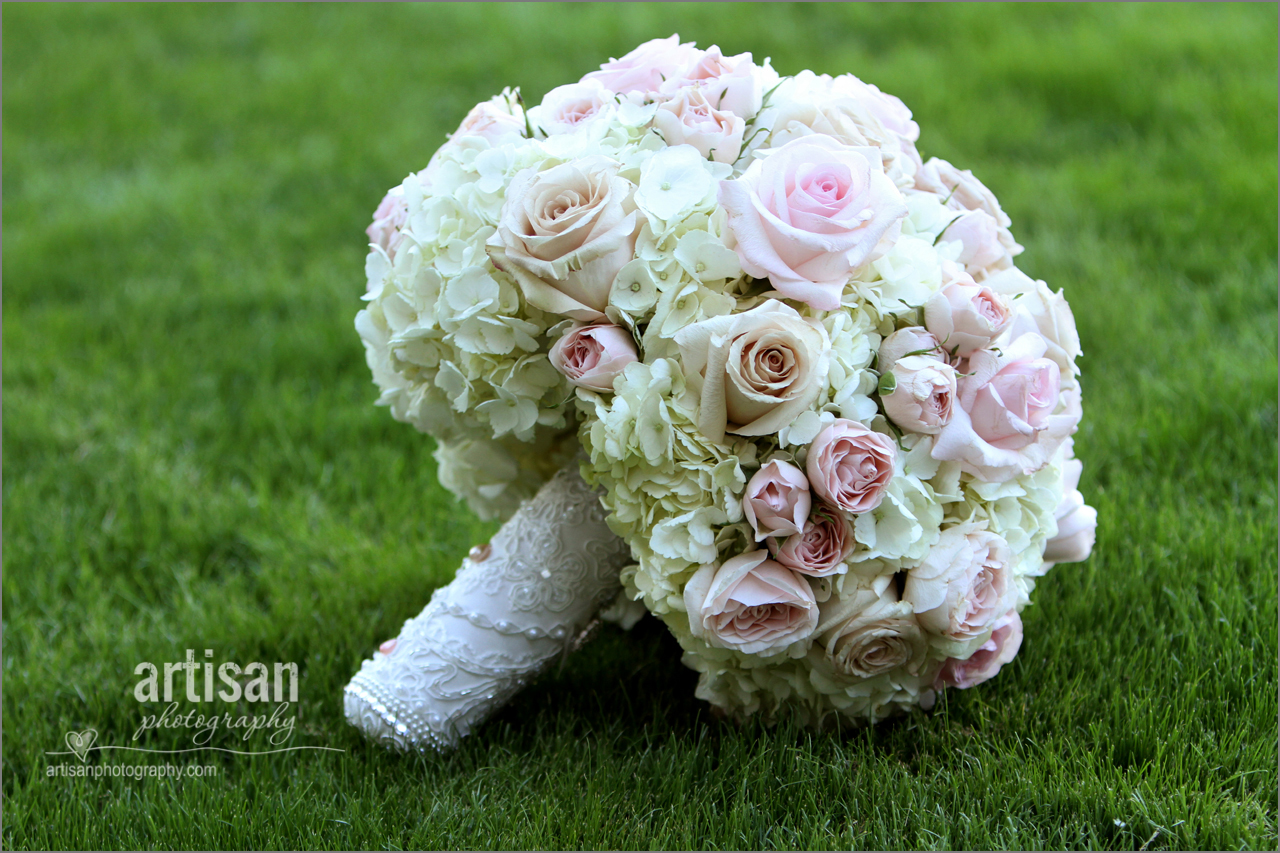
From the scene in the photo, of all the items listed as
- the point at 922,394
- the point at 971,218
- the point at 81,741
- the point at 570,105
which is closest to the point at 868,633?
the point at 922,394

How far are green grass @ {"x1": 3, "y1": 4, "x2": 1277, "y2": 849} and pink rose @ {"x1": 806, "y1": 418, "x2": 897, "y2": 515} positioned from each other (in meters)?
0.55

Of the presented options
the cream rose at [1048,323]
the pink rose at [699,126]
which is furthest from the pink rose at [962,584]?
the pink rose at [699,126]

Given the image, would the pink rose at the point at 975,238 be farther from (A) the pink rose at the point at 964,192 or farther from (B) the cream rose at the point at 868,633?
(B) the cream rose at the point at 868,633

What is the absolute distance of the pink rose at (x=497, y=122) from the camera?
197 centimetres

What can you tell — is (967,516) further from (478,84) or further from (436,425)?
(478,84)

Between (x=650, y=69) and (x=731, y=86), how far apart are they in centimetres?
17

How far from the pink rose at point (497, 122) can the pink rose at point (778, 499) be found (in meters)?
0.76

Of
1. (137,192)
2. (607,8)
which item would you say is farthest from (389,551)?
(607,8)

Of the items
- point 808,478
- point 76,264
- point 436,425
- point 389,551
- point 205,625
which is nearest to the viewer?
point 808,478

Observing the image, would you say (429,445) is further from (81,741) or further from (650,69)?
(650,69)

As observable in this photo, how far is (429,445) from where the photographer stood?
127 inches

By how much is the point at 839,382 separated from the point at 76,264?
3533mm

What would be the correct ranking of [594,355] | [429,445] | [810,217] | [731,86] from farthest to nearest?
[429,445]
[731,86]
[594,355]
[810,217]

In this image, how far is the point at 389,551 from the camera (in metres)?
2.75
